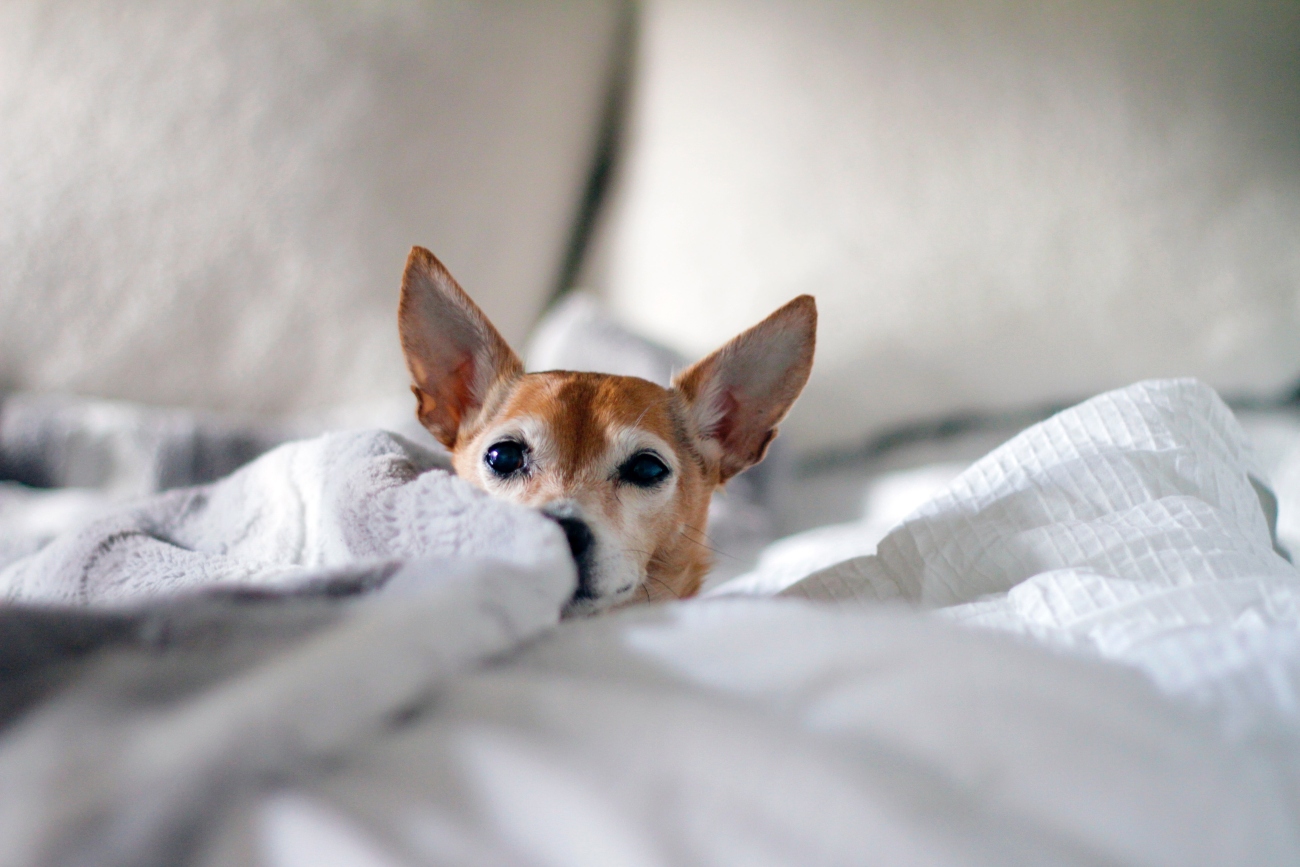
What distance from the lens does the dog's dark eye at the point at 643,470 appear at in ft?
2.99

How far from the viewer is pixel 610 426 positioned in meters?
0.92

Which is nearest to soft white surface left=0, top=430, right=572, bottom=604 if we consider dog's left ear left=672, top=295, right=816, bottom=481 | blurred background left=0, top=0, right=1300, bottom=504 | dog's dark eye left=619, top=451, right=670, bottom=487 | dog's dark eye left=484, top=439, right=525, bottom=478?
dog's dark eye left=484, top=439, right=525, bottom=478

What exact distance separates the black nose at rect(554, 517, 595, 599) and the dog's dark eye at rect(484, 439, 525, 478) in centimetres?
20

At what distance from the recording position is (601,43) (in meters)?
1.68

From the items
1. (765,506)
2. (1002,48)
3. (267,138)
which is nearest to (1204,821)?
(765,506)

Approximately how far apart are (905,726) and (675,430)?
71cm

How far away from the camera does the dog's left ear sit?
97cm

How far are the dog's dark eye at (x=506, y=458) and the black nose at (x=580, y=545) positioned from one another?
20 cm

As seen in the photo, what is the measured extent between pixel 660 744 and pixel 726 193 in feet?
4.32

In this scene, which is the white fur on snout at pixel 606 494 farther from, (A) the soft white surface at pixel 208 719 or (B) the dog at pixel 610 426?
(A) the soft white surface at pixel 208 719

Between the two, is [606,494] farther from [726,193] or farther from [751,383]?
[726,193]

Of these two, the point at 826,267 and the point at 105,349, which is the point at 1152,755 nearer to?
the point at 826,267

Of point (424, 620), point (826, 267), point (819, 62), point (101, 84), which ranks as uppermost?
point (819, 62)

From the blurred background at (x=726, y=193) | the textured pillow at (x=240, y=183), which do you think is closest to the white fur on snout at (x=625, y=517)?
the blurred background at (x=726, y=193)
